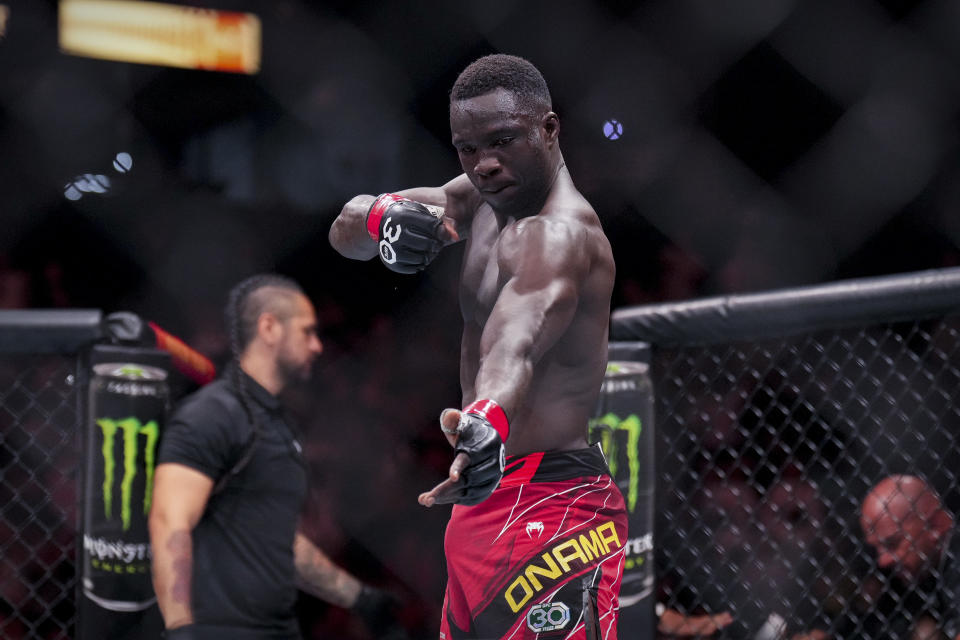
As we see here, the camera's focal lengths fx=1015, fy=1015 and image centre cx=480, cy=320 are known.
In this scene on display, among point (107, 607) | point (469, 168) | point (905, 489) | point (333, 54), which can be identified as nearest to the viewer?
point (469, 168)

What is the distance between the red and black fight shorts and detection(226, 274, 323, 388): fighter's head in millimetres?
1209

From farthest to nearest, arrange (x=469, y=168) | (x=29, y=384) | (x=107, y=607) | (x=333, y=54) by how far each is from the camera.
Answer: (x=333, y=54)
(x=29, y=384)
(x=107, y=607)
(x=469, y=168)

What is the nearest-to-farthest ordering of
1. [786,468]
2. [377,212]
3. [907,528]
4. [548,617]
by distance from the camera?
1. [548,617]
2. [377,212]
3. [907,528]
4. [786,468]

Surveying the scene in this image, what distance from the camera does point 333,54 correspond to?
3629 millimetres

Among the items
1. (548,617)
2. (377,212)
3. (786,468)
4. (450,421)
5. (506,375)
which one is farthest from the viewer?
(786,468)

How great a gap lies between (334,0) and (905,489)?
2379mm

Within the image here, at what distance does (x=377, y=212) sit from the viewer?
1530mm

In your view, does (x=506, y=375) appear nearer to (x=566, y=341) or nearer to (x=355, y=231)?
(x=566, y=341)

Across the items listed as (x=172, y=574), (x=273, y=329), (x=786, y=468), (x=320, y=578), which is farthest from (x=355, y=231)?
(x=786, y=468)

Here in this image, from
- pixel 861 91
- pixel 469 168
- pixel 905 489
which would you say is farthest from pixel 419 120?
pixel 469 168

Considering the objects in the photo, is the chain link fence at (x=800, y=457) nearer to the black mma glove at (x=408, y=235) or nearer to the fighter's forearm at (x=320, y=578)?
the black mma glove at (x=408, y=235)

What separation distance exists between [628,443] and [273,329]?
3.43 ft

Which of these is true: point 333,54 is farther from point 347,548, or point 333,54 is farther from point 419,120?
point 347,548

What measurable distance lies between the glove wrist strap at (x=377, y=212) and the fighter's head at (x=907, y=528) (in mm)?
1408
